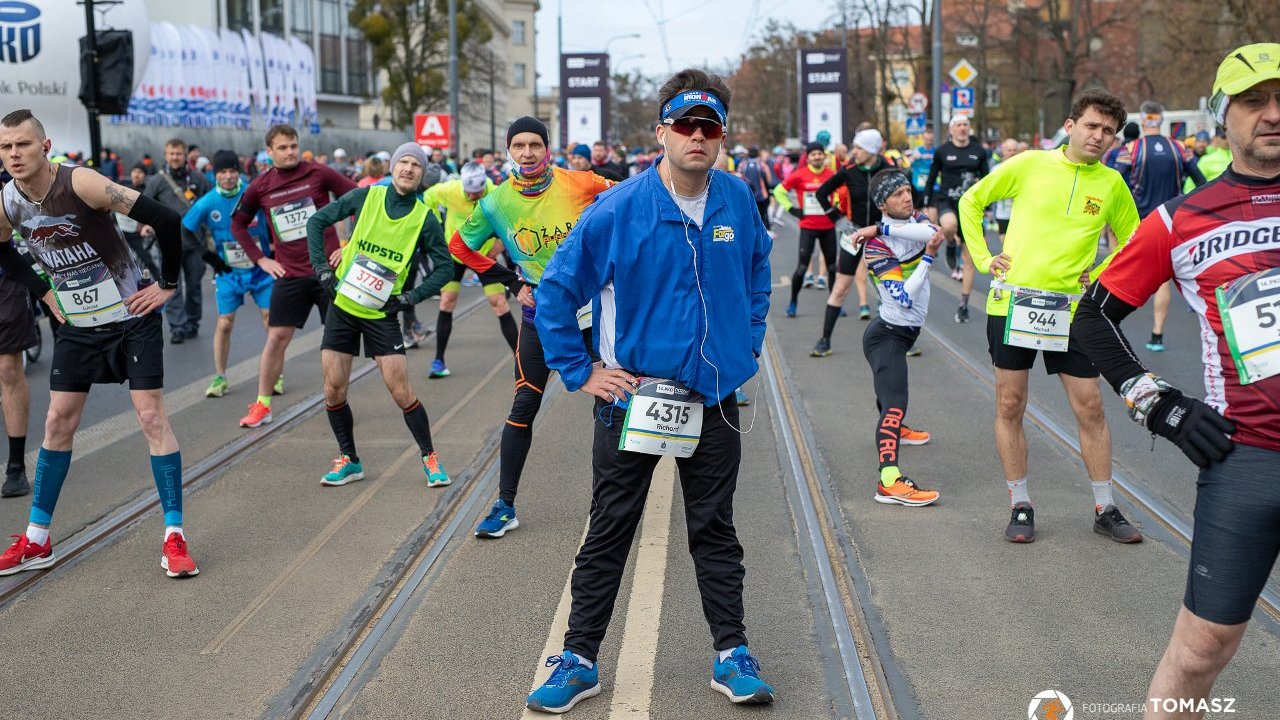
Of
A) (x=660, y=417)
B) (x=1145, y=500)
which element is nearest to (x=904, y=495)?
(x=1145, y=500)

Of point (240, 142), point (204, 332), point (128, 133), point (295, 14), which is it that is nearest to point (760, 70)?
point (295, 14)

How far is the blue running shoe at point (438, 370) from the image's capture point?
11.6 metres

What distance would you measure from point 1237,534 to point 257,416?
7448 mm

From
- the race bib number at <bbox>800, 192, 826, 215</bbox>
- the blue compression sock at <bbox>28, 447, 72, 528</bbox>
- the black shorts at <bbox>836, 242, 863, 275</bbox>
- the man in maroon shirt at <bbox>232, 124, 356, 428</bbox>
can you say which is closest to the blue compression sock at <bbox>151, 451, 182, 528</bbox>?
the blue compression sock at <bbox>28, 447, 72, 528</bbox>

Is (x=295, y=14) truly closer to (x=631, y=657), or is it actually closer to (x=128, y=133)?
(x=128, y=133)

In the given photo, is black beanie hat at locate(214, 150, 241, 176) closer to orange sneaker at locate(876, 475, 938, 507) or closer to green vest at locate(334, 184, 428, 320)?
green vest at locate(334, 184, 428, 320)

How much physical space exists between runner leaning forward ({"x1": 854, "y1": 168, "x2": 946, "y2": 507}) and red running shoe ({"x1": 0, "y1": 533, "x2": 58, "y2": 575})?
4184 mm

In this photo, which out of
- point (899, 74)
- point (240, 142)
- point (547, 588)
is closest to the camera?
point (547, 588)

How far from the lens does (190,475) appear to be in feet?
26.2

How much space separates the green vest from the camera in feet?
24.6

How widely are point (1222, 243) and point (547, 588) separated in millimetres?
3248

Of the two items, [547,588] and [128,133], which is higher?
[128,133]

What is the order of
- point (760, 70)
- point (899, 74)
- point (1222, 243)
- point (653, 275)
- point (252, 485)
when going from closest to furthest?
1. point (1222, 243)
2. point (653, 275)
3. point (252, 485)
4. point (899, 74)
5. point (760, 70)

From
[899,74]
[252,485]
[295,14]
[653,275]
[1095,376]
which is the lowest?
[252,485]
